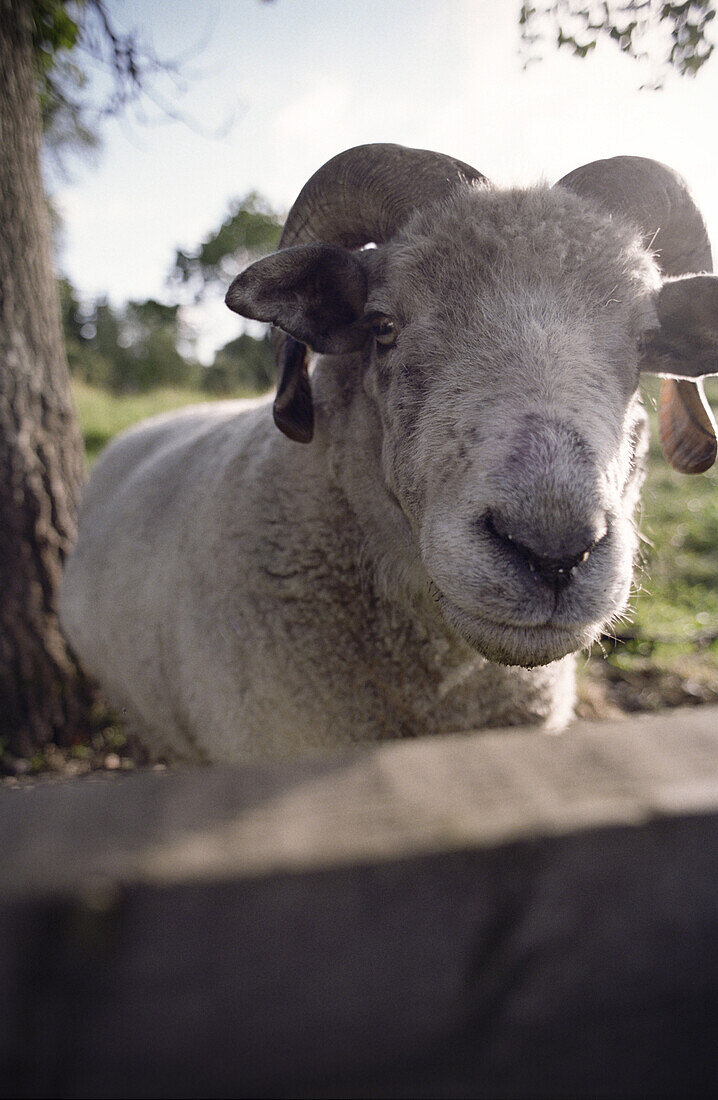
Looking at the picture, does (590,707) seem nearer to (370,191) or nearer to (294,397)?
(294,397)

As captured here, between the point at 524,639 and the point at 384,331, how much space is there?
48.1 inches

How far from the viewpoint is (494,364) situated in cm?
189

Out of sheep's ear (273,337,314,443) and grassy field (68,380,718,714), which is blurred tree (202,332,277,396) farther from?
grassy field (68,380,718,714)

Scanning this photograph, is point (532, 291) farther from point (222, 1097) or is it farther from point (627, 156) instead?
point (222, 1097)

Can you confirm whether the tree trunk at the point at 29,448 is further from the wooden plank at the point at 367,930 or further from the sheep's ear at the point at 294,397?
the wooden plank at the point at 367,930

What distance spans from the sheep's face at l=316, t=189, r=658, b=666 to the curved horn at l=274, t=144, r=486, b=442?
0.13m

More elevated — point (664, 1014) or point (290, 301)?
point (290, 301)

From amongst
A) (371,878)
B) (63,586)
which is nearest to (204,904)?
(371,878)

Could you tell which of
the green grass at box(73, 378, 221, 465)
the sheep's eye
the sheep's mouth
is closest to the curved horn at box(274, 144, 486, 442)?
the sheep's eye

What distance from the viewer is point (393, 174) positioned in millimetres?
2305

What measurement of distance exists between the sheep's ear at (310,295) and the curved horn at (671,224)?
0.93 m

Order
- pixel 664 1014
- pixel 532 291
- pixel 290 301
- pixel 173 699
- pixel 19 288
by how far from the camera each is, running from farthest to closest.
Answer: pixel 19 288 → pixel 173 699 → pixel 290 301 → pixel 532 291 → pixel 664 1014

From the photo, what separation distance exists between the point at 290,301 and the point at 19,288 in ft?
9.61

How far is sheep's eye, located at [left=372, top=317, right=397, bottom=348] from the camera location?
2254 millimetres
